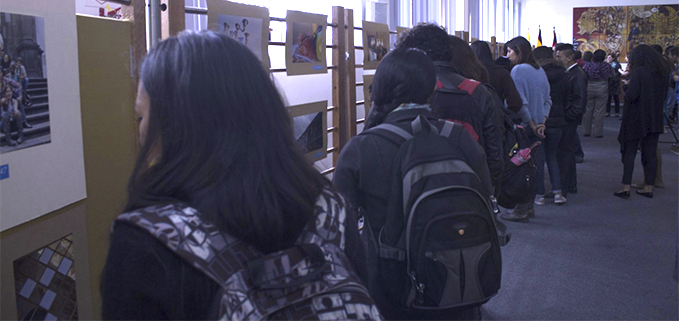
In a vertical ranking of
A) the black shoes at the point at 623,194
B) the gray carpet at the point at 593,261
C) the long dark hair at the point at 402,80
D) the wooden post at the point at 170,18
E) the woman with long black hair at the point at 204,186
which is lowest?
the gray carpet at the point at 593,261

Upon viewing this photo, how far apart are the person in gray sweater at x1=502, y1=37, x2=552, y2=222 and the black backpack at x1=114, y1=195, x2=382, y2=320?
439cm

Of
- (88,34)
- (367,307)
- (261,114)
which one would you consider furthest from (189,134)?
(88,34)

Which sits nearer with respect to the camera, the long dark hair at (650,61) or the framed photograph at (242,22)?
the framed photograph at (242,22)

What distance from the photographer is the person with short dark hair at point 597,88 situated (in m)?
10.0

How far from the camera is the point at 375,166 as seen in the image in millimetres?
1907

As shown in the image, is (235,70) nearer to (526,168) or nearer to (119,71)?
(119,71)

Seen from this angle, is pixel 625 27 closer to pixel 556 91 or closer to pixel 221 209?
pixel 556 91

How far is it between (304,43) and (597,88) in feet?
27.2

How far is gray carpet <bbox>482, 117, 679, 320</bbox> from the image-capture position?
11.2 feet

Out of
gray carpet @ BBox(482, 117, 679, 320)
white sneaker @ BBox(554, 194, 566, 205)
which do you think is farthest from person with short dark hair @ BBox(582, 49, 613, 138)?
white sneaker @ BBox(554, 194, 566, 205)

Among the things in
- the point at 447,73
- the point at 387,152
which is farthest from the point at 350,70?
the point at 387,152

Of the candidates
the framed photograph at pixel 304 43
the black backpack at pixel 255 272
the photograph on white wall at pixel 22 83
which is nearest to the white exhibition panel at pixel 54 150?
the photograph on white wall at pixel 22 83

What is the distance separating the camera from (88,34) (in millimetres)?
1682

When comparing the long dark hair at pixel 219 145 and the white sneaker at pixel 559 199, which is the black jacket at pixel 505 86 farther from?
the long dark hair at pixel 219 145
